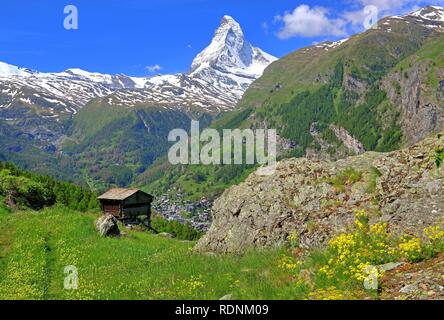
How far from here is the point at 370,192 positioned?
73.9 feet

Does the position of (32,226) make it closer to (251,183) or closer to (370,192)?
(251,183)

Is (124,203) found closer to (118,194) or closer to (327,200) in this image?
(118,194)

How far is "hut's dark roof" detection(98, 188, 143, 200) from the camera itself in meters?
65.5

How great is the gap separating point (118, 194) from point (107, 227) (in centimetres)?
2366

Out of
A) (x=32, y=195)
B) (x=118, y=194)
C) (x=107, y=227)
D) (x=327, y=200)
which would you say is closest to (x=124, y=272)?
(x=327, y=200)

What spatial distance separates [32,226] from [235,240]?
86.9 ft

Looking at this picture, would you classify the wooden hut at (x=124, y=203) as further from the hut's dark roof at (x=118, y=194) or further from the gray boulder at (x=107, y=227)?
the gray boulder at (x=107, y=227)

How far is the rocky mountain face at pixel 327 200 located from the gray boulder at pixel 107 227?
57.3 ft

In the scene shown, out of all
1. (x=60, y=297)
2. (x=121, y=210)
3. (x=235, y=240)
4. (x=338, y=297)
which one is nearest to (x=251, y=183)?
(x=235, y=240)

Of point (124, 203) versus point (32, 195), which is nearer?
point (124, 203)

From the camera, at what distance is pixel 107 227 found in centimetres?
4312

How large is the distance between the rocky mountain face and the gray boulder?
17472 mm

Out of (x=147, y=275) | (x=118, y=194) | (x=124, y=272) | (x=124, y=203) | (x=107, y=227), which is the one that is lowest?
(x=124, y=272)

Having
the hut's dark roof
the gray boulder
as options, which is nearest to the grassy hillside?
the hut's dark roof
